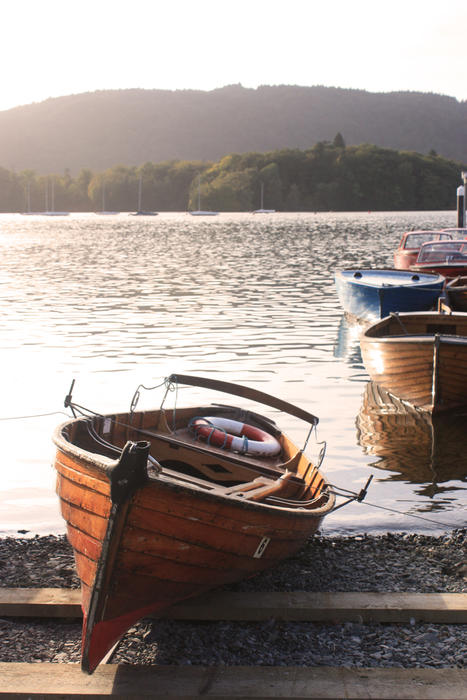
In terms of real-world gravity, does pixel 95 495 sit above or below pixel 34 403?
above

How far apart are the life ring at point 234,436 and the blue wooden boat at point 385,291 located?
12819mm

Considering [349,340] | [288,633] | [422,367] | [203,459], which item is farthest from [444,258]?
[288,633]

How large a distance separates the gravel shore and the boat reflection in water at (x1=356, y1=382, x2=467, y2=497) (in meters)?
3.15

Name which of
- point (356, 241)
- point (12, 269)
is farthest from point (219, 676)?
point (356, 241)

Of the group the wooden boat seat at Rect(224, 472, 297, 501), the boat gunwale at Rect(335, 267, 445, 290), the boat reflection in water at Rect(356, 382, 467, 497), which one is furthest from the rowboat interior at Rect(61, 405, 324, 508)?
the boat gunwale at Rect(335, 267, 445, 290)

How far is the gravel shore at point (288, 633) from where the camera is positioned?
5914 mm

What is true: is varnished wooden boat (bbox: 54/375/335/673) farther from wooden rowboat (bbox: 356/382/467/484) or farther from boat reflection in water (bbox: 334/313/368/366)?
boat reflection in water (bbox: 334/313/368/366)

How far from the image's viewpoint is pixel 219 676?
556 cm

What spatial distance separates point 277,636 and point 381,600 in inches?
37.2

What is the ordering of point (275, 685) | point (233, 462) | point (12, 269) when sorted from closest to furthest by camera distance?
point (275, 685) → point (233, 462) → point (12, 269)

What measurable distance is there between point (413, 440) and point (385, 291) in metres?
9.15

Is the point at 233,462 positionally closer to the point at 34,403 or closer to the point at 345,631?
the point at 345,631

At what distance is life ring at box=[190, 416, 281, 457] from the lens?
8.77 metres

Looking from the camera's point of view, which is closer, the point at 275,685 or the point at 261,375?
the point at 275,685
